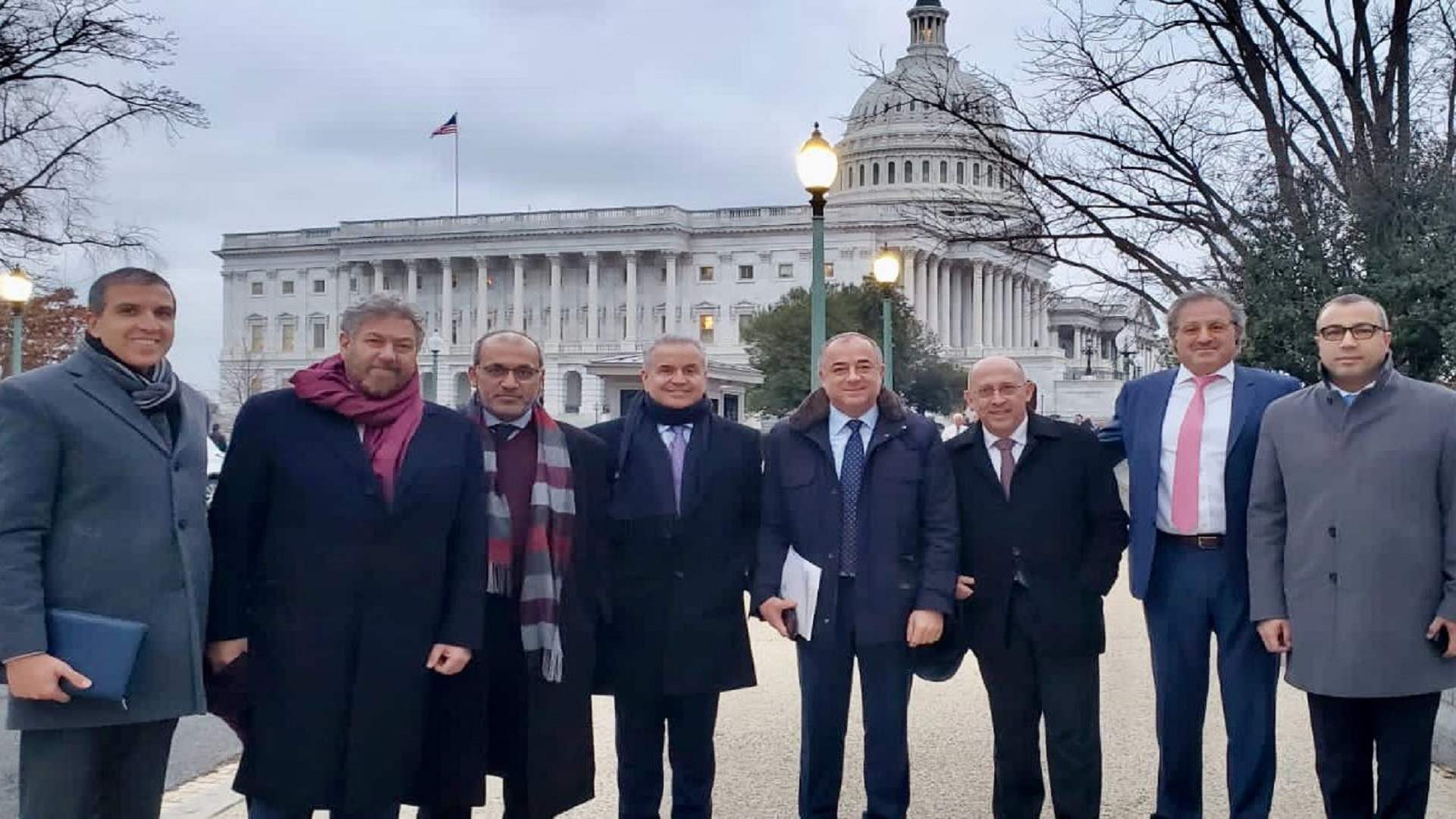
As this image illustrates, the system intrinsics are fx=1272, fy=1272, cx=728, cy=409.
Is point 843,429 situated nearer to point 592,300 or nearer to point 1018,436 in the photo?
point 1018,436

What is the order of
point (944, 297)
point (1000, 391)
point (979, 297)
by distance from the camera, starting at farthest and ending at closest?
point (979, 297) < point (944, 297) < point (1000, 391)

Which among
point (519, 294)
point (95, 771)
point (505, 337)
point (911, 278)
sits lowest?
point (95, 771)

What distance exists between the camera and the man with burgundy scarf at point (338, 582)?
4.61m

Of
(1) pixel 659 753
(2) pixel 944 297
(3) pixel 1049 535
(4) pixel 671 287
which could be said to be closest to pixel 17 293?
(1) pixel 659 753

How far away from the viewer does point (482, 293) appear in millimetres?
108000

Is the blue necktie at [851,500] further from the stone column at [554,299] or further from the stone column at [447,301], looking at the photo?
the stone column at [447,301]

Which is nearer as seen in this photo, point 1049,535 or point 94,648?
point 94,648

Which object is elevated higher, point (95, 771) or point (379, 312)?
point (379, 312)

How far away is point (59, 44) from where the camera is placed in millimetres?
23969

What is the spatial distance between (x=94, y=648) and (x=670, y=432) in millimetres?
2587

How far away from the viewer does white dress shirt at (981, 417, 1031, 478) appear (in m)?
5.98

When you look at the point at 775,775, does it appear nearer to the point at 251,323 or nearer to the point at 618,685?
the point at 618,685

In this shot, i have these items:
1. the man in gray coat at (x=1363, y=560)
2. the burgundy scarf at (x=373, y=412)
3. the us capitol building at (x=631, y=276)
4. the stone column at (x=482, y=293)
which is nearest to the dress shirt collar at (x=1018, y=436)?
the man in gray coat at (x=1363, y=560)

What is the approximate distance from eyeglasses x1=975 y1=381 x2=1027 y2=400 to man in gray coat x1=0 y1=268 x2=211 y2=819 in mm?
3375
